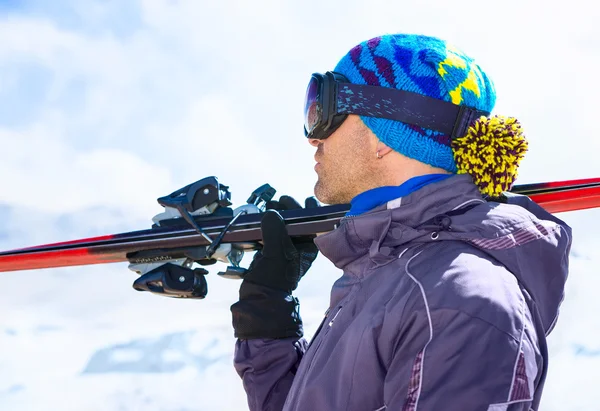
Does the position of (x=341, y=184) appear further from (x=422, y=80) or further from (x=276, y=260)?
(x=276, y=260)

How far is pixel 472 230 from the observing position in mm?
2014

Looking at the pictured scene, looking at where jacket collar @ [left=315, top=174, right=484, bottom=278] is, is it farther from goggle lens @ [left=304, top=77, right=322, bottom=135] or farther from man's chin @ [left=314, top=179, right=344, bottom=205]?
goggle lens @ [left=304, top=77, right=322, bottom=135]

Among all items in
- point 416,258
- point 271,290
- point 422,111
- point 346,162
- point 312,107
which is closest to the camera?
point 416,258

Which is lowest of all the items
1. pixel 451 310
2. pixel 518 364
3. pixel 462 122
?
pixel 518 364

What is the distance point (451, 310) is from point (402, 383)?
0.72 ft

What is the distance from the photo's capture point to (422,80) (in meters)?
2.46

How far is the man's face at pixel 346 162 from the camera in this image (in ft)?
8.37

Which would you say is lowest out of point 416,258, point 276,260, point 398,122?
point 416,258

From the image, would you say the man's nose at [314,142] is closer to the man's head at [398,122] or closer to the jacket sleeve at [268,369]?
the man's head at [398,122]

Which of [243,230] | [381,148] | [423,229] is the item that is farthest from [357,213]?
[243,230]

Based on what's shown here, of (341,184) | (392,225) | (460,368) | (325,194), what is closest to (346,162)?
(341,184)

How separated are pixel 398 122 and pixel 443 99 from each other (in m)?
0.17

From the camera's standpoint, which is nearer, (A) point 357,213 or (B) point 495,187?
(B) point 495,187

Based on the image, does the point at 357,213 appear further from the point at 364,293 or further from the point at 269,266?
→ the point at 269,266
